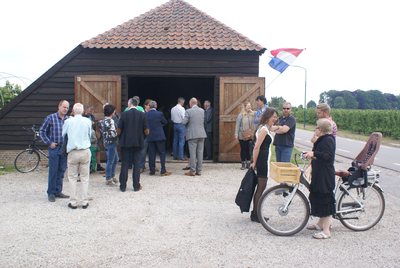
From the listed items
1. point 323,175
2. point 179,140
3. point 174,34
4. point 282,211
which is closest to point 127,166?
point 282,211

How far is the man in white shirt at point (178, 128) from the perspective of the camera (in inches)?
345

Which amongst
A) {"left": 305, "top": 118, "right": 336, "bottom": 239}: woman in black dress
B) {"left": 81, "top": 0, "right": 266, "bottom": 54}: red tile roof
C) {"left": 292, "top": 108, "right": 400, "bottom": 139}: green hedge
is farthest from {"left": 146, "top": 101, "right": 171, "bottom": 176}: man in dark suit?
{"left": 292, "top": 108, "right": 400, "bottom": 139}: green hedge

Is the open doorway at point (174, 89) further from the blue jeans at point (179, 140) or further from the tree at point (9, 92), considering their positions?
the tree at point (9, 92)

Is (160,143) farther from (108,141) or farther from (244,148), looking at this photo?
(244,148)

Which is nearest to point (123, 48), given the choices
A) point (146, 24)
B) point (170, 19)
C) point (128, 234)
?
point (146, 24)

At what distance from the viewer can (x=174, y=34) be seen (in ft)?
30.9

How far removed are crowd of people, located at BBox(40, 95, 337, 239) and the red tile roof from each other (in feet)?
6.37

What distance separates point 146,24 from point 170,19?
88cm

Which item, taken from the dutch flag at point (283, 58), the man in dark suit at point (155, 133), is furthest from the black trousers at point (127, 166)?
the dutch flag at point (283, 58)

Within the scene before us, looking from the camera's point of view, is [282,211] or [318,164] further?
[282,211]

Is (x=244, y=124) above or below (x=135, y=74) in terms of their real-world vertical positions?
below

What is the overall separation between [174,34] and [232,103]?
9.23 ft

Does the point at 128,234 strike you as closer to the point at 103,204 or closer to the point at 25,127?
the point at 103,204

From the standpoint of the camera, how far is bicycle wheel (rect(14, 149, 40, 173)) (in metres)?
7.76
